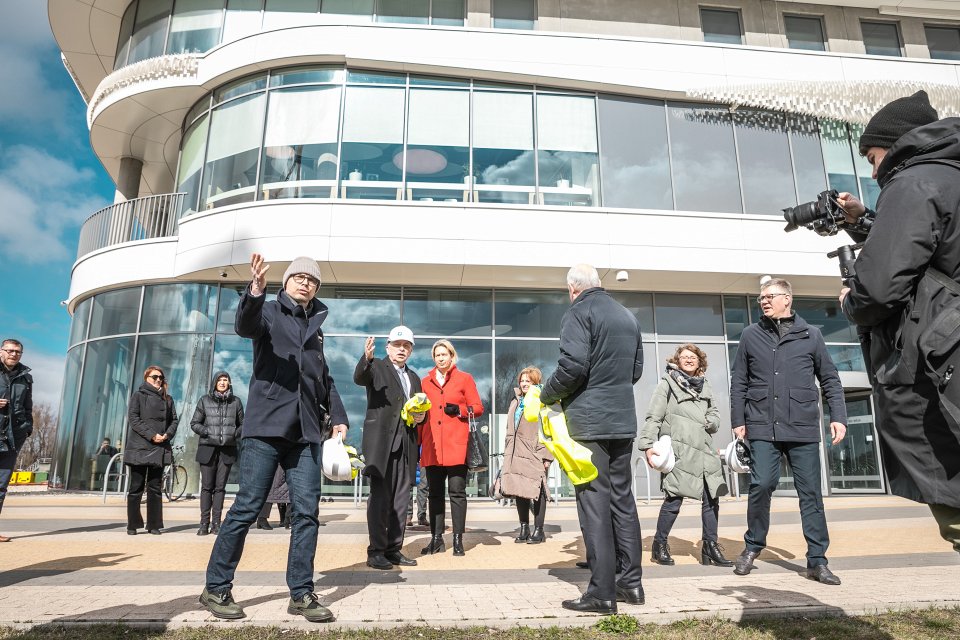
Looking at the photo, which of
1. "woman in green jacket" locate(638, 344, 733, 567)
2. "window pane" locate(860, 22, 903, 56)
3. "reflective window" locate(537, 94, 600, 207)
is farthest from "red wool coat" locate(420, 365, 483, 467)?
"window pane" locate(860, 22, 903, 56)

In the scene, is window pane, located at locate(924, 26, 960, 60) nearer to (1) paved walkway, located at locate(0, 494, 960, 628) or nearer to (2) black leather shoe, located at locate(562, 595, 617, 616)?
(1) paved walkway, located at locate(0, 494, 960, 628)

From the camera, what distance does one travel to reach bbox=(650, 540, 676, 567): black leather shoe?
555cm

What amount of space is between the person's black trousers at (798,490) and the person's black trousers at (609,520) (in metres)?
1.48

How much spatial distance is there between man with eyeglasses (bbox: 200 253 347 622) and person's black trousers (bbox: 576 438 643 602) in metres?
1.60

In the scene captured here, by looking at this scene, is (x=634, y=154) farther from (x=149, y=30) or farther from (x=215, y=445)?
(x=149, y=30)

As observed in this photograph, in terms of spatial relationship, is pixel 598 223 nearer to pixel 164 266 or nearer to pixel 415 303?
Result: pixel 415 303

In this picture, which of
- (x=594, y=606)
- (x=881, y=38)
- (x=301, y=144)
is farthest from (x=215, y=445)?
(x=881, y=38)

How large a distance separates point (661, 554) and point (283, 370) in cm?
369

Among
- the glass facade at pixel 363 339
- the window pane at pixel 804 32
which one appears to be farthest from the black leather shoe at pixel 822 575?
the window pane at pixel 804 32

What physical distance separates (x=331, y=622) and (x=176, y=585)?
1.69m

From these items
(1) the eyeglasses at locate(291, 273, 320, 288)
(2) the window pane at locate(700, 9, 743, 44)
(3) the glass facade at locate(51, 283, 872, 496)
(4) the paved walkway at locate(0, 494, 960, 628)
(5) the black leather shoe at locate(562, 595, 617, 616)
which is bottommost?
(4) the paved walkway at locate(0, 494, 960, 628)

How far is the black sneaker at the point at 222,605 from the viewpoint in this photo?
3644mm

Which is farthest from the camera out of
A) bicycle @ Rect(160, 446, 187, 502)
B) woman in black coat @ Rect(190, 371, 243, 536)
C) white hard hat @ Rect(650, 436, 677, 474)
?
bicycle @ Rect(160, 446, 187, 502)

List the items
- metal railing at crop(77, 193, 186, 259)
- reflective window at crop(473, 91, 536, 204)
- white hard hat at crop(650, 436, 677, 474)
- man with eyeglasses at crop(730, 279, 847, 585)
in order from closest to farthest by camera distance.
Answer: man with eyeglasses at crop(730, 279, 847, 585) < white hard hat at crop(650, 436, 677, 474) < reflective window at crop(473, 91, 536, 204) < metal railing at crop(77, 193, 186, 259)
